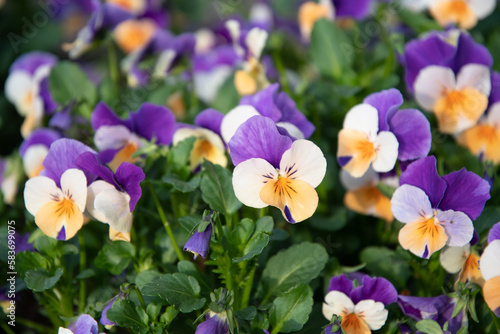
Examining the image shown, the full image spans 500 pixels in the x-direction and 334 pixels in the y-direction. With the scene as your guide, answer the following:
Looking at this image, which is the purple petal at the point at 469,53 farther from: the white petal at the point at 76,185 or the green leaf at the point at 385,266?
the white petal at the point at 76,185

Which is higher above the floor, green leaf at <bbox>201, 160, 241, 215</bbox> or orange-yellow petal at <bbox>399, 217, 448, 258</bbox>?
green leaf at <bbox>201, 160, 241, 215</bbox>

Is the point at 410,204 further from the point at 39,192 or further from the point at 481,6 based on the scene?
the point at 481,6

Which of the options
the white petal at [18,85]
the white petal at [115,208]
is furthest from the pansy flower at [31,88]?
the white petal at [115,208]

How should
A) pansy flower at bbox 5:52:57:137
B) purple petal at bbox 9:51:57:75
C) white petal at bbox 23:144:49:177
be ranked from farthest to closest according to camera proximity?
1. purple petal at bbox 9:51:57:75
2. pansy flower at bbox 5:52:57:137
3. white petal at bbox 23:144:49:177

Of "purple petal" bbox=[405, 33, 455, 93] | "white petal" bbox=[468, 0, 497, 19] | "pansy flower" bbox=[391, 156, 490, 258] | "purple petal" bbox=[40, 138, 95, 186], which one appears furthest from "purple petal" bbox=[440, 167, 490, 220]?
"white petal" bbox=[468, 0, 497, 19]

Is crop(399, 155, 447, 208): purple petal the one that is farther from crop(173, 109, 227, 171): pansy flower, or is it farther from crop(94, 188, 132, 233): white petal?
crop(94, 188, 132, 233): white petal

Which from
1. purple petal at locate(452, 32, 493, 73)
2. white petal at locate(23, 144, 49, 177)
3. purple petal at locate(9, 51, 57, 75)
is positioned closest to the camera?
purple petal at locate(452, 32, 493, 73)

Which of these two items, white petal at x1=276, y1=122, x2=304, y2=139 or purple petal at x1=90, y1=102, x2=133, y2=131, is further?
purple petal at x1=90, y1=102, x2=133, y2=131
